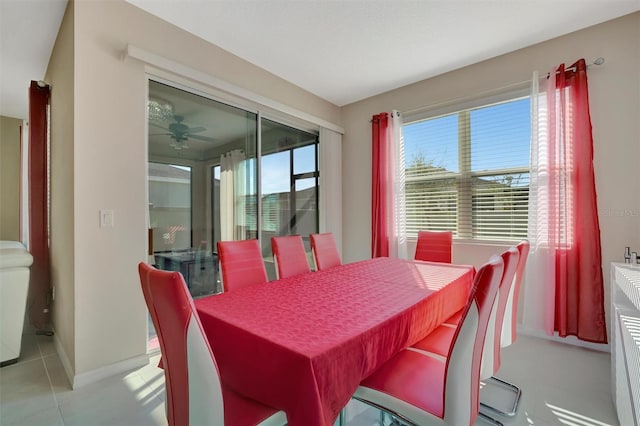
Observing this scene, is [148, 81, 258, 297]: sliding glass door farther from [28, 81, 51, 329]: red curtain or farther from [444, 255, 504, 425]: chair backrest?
[444, 255, 504, 425]: chair backrest

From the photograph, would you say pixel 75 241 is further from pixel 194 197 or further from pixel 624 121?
pixel 624 121

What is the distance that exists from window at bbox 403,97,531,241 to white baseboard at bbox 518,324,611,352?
37.3 inches

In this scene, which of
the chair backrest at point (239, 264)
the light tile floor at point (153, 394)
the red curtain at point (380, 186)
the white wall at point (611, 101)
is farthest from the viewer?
the red curtain at point (380, 186)

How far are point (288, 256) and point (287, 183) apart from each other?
1697 mm

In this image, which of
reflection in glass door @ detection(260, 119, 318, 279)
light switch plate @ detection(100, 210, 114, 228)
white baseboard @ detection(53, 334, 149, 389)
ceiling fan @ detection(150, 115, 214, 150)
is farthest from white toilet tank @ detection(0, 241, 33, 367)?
reflection in glass door @ detection(260, 119, 318, 279)

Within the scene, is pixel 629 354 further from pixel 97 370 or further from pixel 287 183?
pixel 287 183

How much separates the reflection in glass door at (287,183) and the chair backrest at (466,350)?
2781 millimetres

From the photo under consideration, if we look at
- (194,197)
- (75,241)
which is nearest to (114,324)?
(75,241)

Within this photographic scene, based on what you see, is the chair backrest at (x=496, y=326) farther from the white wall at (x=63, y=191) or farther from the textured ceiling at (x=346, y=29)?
the white wall at (x=63, y=191)

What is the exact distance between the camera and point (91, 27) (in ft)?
7.09

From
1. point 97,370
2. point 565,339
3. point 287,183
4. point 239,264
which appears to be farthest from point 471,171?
point 97,370

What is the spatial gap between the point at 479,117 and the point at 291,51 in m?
2.25

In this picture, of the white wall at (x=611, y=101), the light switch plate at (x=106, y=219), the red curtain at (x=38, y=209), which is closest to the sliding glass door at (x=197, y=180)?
the light switch plate at (x=106, y=219)

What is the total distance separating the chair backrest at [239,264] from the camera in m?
1.99
